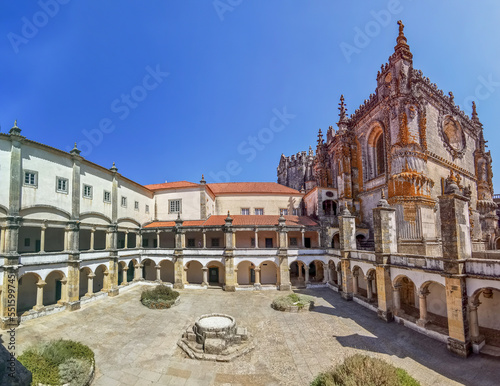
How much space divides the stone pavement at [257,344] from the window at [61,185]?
10.6 m

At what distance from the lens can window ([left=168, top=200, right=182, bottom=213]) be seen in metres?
36.6

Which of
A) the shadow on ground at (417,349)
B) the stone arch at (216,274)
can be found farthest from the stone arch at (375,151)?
the stone arch at (216,274)

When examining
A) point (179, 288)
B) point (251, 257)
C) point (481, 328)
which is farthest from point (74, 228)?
point (481, 328)

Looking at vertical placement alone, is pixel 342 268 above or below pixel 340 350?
above

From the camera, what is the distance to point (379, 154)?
32.4 m

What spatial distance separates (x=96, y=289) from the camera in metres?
29.8

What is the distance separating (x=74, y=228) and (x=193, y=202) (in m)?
14.7

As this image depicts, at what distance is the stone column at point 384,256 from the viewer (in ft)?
62.7

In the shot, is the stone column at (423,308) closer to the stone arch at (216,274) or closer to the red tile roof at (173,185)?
the stone arch at (216,274)

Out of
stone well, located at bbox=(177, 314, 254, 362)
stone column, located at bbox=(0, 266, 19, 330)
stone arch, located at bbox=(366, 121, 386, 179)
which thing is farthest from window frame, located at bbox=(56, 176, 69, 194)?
stone arch, located at bbox=(366, 121, 386, 179)

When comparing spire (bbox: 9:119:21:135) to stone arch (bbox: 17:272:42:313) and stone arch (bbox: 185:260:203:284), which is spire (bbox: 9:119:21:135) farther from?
stone arch (bbox: 185:260:203:284)

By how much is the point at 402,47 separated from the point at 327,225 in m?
21.3

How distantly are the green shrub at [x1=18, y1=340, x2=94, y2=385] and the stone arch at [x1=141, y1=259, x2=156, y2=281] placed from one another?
72.1 feet

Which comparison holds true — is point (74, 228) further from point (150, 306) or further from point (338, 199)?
point (338, 199)
